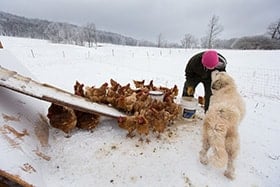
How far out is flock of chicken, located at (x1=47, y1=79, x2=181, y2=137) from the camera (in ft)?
9.00

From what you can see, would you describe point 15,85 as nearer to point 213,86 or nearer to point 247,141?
point 213,86

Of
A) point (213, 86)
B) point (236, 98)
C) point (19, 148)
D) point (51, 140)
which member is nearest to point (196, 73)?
point (213, 86)

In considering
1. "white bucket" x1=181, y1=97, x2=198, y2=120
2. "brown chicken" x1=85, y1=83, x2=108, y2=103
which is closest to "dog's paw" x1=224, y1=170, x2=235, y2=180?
"white bucket" x1=181, y1=97, x2=198, y2=120

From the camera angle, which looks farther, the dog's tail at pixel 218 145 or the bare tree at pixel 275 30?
the bare tree at pixel 275 30

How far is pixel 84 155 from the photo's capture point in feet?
8.10

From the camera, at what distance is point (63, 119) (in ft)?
8.99

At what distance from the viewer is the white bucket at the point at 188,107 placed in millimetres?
3291

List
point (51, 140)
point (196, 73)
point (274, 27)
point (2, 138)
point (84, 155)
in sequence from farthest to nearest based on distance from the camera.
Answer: point (274, 27)
point (196, 73)
point (51, 140)
point (84, 155)
point (2, 138)

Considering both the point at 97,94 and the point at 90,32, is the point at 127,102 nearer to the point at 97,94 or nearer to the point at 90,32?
the point at 97,94

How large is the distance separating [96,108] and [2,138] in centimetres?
121

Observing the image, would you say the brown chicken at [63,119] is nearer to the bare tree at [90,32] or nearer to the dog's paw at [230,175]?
the dog's paw at [230,175]

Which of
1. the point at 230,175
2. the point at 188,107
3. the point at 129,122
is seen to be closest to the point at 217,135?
the point at 230,175


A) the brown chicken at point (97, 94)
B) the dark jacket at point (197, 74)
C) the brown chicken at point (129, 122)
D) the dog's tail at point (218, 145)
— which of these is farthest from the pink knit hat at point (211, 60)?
the brown chicken at point (97, 94)

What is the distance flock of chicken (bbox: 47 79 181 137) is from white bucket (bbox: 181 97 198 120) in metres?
0.10
